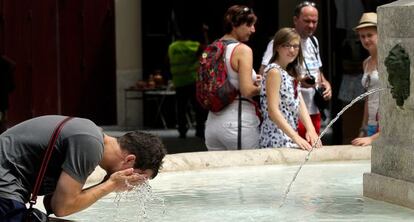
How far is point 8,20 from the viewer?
17.3 meters

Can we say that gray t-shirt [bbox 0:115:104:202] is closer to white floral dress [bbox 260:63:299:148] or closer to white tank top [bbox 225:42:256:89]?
white floral dress [bbox 260:63:299:148]

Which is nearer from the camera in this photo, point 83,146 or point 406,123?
point 83,146

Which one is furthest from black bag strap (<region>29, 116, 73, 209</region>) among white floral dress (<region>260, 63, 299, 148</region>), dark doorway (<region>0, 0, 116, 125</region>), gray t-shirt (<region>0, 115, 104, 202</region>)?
dark doorway (<region>0, 0, 116, 125</region>)

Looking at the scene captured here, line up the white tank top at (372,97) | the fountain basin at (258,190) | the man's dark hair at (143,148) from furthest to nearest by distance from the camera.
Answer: the white tank top at (372,97) → the fountain basin at (258,190) → the man's dark hair at (143,148)

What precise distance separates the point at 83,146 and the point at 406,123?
2.28 meters

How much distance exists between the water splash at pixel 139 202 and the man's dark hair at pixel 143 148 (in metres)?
0.29

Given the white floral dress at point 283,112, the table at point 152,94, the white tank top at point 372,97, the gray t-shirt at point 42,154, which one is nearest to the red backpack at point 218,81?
the white floral dress at point 283,112

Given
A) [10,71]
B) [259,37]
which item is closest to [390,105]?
[10,71]

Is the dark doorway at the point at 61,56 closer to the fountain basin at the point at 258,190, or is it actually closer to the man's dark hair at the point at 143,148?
the fountain basin at the point at 258,190

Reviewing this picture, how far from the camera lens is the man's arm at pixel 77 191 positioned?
5379mm

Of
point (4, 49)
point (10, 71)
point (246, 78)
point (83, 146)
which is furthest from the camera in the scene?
point (4, 49)

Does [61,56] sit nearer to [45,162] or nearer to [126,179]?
[126,179]

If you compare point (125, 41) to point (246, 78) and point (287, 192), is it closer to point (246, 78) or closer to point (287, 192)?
point (246, 78)

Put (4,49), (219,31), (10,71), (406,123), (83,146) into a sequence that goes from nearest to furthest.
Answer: (83,146)
(406,123)
(10,71)
(4,49)
(219,31)
